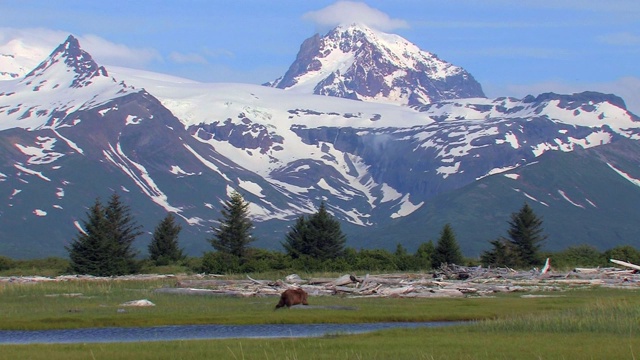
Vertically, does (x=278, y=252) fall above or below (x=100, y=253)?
above

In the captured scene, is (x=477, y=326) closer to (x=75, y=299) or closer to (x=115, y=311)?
(x=115, y=311)

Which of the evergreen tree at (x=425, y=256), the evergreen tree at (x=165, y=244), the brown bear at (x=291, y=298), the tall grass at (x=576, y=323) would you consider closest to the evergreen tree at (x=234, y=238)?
the evergreen tree at (x=165, y=244)

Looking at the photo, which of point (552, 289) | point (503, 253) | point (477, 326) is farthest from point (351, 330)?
point (503, 253)

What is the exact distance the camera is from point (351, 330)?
45.5 m

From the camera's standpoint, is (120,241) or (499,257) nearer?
(120,241)

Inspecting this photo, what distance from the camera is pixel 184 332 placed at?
4547 cm

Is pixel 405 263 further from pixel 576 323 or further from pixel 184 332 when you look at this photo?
pixel 576 323

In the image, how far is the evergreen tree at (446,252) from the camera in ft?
338

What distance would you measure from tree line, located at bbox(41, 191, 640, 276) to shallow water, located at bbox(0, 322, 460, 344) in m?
41.7

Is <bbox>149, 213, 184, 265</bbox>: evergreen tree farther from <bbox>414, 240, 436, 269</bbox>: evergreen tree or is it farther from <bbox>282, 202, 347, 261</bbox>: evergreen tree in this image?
<bbox>414, 240, 436, 269</bbox>: evergreen tree

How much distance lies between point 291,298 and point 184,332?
9.29 meters

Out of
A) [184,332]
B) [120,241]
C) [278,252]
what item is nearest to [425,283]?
[184,332]

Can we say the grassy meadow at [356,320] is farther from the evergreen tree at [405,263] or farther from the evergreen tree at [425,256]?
the evergreen tree at [425,256]

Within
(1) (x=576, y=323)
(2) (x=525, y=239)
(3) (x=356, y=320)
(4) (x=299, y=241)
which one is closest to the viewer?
(1) (x=576, y=323)
